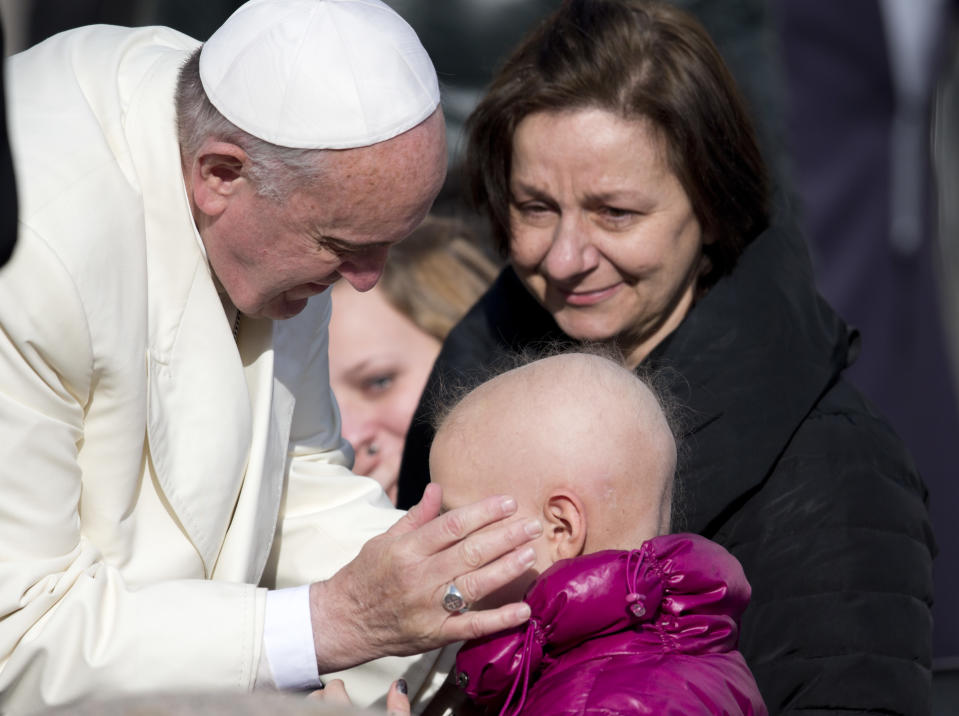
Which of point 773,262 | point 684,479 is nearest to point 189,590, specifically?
point 684,479

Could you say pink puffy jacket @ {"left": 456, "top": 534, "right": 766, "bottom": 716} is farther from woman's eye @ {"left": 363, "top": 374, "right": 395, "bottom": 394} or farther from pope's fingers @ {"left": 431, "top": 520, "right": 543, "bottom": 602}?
woman's eye @ {"left": 363, "top": 374, "right": 395, "bottom": 394}

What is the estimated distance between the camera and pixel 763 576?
2.96m

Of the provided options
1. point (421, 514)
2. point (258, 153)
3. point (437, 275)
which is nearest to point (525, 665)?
point (421, 514)

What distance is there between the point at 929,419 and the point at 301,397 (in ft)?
13.5

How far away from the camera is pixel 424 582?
7.63ft

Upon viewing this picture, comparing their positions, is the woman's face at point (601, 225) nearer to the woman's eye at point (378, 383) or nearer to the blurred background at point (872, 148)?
the woman's eye at point (378, 383)

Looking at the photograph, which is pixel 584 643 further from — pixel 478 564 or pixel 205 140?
pixel 205 140

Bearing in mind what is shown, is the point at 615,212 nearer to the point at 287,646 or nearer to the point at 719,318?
the point at 719,318

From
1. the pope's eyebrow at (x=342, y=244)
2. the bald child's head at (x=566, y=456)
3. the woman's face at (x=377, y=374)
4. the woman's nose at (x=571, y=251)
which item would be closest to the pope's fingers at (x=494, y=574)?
the bald child's head at (x=566, y=456)

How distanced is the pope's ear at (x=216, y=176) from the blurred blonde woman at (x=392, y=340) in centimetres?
178

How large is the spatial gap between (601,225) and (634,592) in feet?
4.04

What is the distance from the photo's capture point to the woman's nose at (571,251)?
A: 3.22 meters

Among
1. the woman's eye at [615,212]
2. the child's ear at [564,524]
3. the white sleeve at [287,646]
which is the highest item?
the woman's eye at [615,212]

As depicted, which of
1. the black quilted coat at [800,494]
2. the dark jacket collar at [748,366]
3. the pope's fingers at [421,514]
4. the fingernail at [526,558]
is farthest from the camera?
the dark jacket collar at [748,366]
